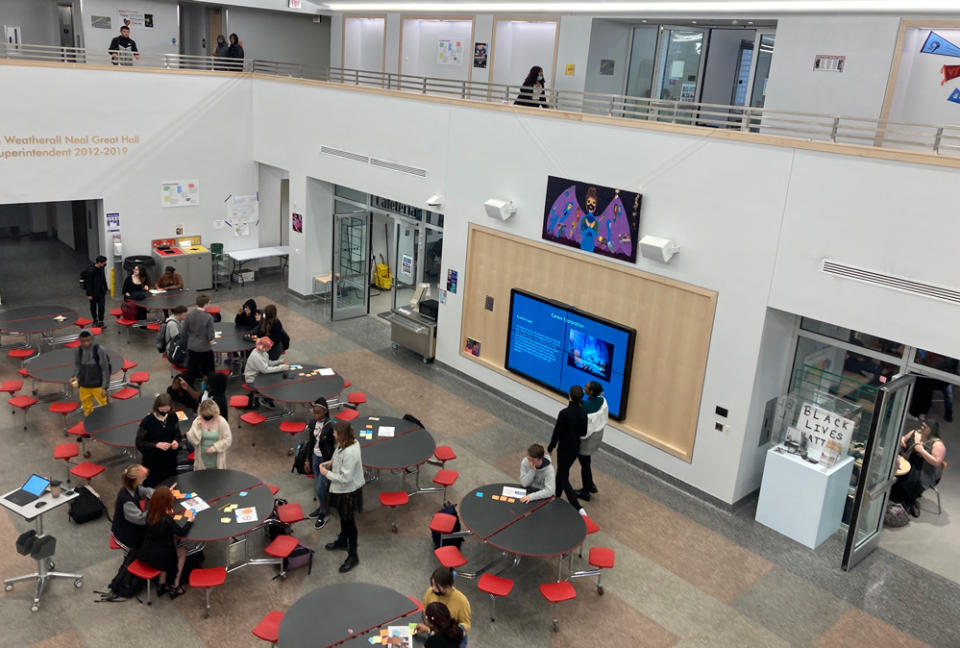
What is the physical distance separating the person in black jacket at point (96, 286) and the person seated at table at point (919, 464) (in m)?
13.0

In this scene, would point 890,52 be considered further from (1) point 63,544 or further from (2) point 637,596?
(1) point 63,544

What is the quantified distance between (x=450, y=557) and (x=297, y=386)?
4.16 m

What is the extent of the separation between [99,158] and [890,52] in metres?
14.3

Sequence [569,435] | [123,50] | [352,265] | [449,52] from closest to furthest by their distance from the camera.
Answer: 1. [569,435]
2. [123,50]
3. [352,265]
4. [449,52]

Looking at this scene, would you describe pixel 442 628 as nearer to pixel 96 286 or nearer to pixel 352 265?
pixel 96 286

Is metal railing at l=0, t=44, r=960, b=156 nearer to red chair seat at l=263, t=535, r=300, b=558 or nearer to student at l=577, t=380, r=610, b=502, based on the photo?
student at l=577, t=380, r=610, b=502

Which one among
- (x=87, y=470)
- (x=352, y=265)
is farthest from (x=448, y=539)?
(x=352, y=265)

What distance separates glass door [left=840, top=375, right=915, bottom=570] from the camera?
820 cm

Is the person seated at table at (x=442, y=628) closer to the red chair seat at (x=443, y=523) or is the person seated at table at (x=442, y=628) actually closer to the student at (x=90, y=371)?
the red chair seat at (x=443, y=523)

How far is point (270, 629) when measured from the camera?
6.35 m

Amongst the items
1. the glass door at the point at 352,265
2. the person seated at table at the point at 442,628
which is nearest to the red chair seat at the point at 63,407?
the glass door at the point at 352,265

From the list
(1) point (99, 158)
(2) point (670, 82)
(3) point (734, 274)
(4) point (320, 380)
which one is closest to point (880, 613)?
(3) point (734, 274)

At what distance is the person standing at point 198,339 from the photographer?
11.0m

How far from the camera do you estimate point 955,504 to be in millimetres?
10156
